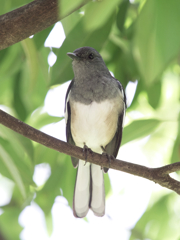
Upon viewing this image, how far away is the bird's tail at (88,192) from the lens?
2.29 meters

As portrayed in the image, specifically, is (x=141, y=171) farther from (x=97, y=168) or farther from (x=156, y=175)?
(x=97, y=168)

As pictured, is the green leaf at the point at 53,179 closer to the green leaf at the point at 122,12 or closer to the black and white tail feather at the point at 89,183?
the black and white tail feather at the point at 89,183

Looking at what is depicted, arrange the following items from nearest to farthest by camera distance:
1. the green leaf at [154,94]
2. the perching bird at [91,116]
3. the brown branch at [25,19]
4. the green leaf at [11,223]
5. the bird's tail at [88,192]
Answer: the brown branch at [25,19]
the green leaf at [154,94]
the green leaf at [11,223]
the bird's tail at [88,192]
the perching bird at [91,116]

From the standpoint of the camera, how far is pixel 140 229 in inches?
75.1

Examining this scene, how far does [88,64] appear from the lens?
9.01 feet

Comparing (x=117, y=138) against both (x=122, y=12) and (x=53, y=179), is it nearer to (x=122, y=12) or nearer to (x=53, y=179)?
(x=53, y=179)

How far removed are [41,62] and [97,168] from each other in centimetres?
126

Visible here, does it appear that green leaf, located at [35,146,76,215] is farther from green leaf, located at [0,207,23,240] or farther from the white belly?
the white belly

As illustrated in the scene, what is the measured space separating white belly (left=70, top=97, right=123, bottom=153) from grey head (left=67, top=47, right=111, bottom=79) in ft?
1.09

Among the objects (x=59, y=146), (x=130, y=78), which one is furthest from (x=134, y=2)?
(x=59, y=146)

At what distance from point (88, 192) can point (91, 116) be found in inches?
27.0

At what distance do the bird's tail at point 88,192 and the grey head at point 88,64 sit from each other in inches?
32.1

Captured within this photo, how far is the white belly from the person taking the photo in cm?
245

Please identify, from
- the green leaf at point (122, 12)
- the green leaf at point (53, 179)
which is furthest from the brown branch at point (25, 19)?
the green leaf at point (53, 179)
